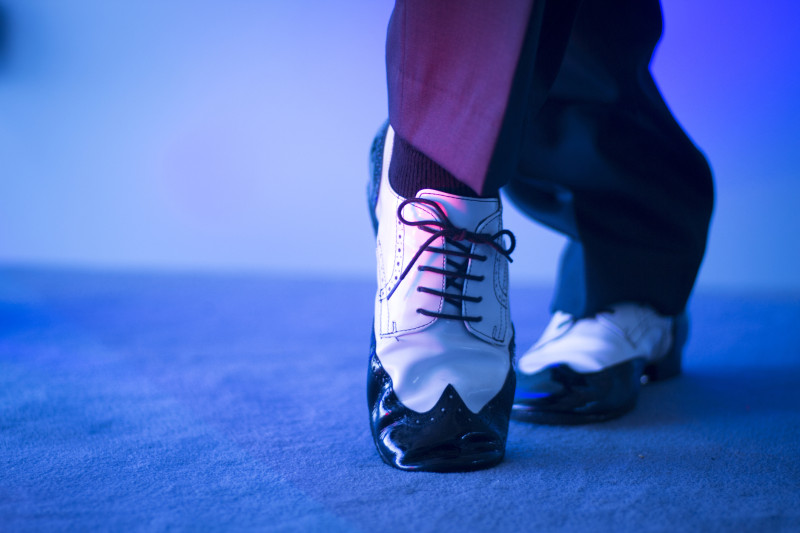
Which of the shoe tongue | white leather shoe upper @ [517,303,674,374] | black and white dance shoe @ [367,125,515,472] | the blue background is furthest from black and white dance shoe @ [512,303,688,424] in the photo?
the blue background

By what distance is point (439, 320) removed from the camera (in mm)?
561

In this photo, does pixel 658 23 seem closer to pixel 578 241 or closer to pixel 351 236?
pixel 578 241

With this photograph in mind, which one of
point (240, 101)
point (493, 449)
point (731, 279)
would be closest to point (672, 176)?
point (493, 449)

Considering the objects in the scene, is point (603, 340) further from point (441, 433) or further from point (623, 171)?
point (441, 433)

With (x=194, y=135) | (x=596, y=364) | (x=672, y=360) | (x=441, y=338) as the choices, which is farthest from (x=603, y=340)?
(x=194, y=135)

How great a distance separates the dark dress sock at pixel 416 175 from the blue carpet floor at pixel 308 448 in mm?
236

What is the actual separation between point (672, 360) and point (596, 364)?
0.69ft

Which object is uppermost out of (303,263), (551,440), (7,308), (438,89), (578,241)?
(438,89)

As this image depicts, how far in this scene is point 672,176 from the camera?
0.79 m

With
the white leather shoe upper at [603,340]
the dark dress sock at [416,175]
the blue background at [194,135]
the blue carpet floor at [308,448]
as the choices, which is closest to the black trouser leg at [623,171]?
the white leather shoe upper at [603,340]

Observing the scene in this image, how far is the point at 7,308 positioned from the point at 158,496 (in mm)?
1043

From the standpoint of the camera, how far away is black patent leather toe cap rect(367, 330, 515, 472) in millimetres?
517

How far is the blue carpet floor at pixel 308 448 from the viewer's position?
429 mm

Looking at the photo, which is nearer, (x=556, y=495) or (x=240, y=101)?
(x=556, y=495)
